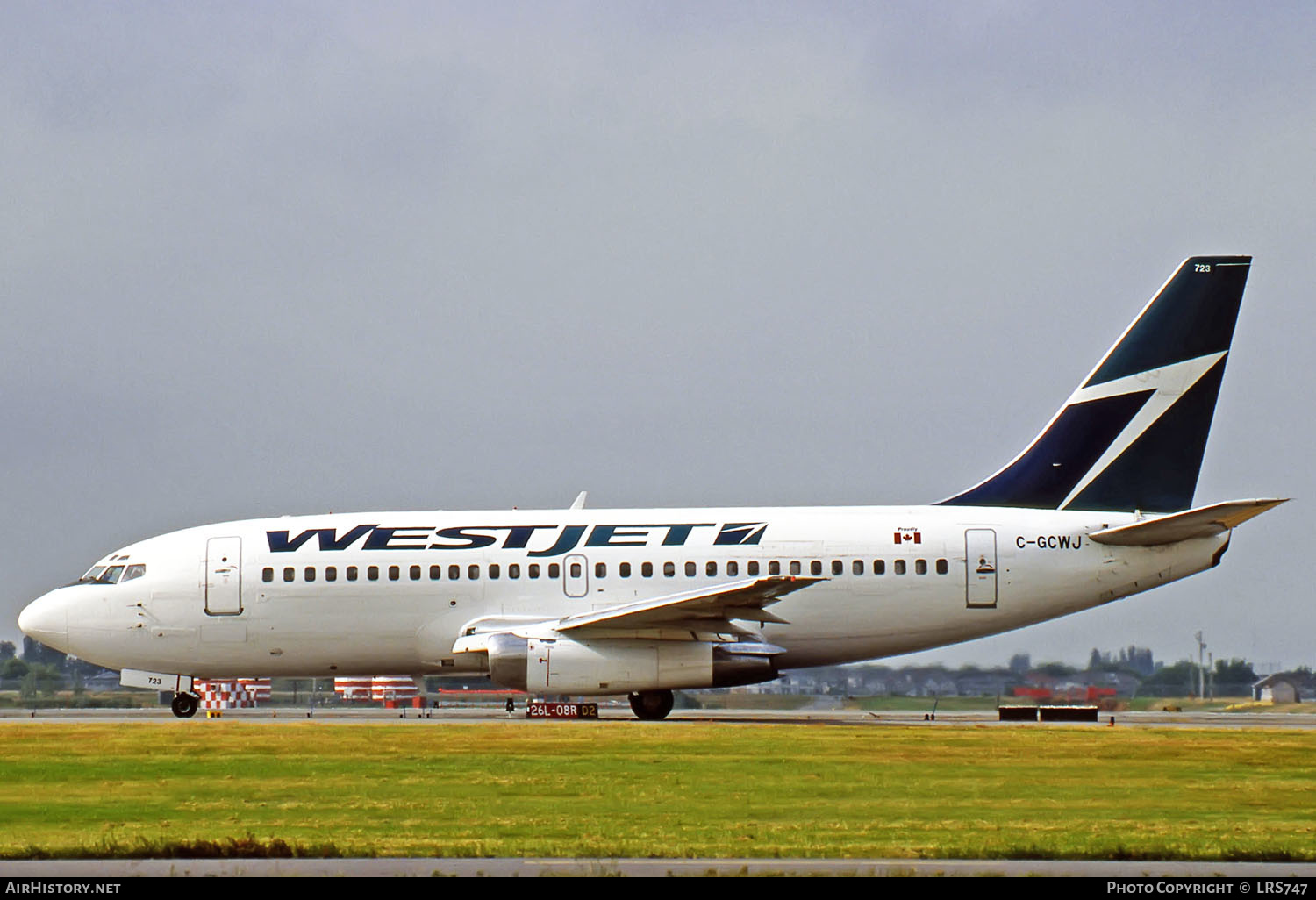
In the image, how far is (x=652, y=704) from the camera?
3453 cm

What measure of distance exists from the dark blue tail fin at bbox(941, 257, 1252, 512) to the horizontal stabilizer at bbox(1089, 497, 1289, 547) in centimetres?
122

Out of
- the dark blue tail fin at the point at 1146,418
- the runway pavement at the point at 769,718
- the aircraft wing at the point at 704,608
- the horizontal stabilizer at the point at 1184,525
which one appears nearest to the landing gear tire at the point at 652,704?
the runway pavement at the point at 769,718

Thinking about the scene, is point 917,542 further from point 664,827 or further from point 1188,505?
point 664,827

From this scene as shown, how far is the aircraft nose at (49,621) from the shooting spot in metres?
36.0

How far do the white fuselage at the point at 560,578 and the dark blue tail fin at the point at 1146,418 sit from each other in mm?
760

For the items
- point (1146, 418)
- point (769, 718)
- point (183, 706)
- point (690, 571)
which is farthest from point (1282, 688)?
point (183, 706)

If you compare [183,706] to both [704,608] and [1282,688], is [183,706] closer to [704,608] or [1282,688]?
[704,608]

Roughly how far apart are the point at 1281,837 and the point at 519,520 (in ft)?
72.3

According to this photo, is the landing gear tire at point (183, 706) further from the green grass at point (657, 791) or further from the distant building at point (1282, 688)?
the distant building at point (1282, 688)

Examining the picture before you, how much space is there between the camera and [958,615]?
113 ft

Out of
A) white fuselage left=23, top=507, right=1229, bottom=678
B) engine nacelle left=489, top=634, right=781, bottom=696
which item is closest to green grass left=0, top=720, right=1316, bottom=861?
engine nacelle left=489, top=634, right=781, bottom=696

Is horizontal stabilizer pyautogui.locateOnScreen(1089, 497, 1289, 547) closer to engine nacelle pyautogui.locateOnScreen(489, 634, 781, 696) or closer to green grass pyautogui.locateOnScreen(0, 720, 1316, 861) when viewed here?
green grass pyautogui.locateOnScreen(0, 720, 1316, 861)

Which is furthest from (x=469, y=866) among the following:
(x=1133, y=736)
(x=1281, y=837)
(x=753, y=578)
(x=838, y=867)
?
(x=753, y=578)

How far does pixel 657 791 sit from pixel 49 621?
2130 cm
